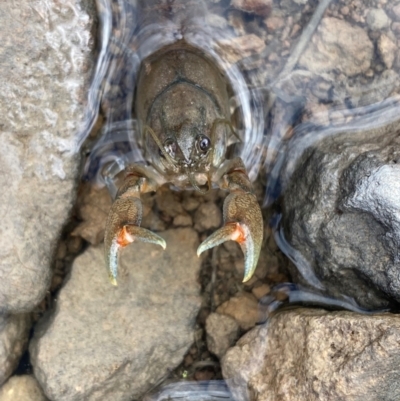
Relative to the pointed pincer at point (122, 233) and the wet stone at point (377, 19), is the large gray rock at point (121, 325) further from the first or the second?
the wet stone at point (377, 19)

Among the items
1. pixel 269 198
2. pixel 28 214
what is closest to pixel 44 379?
pixel 28 214

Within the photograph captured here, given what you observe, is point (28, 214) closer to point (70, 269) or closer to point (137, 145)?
point (70, 269)

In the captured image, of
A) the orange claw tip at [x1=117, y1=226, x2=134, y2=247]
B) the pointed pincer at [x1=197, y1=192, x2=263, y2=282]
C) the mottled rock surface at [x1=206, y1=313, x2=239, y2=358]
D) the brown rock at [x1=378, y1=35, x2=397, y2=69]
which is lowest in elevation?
the mottled rock surface at [x1=206, y1=313, x2=239, y2=358]

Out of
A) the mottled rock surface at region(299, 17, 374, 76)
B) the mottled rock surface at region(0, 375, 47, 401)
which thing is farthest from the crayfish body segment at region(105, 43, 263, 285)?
the mottled rock surface at region(0, 375, 47, 401)

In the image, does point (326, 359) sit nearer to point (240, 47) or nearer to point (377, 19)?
point (240, 47)

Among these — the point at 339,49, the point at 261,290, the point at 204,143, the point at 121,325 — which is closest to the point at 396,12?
the point at 339,49

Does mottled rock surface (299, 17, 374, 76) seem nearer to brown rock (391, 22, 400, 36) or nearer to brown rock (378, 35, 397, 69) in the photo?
brown rock (378, 35, 397, 69)
